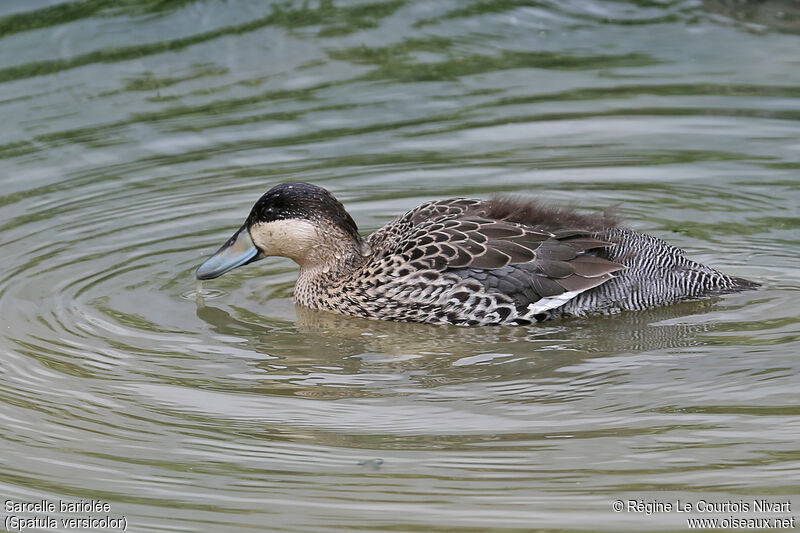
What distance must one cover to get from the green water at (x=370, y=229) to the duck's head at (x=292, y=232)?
1.09 feet

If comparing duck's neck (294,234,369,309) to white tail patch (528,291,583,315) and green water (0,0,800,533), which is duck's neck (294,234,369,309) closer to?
green water (0,0,800,533)

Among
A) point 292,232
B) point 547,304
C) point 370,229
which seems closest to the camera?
point 547,304

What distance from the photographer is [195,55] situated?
14250 millimetres

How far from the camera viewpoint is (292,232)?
9.48m

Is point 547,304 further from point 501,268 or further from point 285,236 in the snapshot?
point 285,236

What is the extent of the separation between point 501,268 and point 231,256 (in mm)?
1991

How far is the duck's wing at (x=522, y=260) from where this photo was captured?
344 inches

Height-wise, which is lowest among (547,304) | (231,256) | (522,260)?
(547,304)

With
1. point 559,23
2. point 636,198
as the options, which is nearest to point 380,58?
point 559,23

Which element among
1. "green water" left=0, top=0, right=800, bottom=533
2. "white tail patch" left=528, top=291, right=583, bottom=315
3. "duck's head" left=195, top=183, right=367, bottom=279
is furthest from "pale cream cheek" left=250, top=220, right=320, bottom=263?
"white tail patch" left=528, top=291, right=583, bottom=315

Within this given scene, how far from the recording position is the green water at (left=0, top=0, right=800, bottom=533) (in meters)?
6.48

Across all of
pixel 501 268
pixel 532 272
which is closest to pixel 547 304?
pixel 532 272

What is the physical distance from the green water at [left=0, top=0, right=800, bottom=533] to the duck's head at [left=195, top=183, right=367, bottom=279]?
1.09ft

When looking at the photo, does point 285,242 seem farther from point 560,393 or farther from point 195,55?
point 195,55
